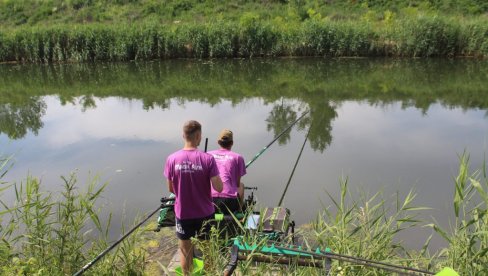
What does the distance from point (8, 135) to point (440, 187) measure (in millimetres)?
7897

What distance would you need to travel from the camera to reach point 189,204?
3244 millimetres

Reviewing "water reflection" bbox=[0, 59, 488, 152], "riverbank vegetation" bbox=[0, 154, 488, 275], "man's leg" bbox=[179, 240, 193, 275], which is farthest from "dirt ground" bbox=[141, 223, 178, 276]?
"water reflection" bbox=[0, 59, 488, 152]

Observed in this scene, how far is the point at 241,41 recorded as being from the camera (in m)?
17.5

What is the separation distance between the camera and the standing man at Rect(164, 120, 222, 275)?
314 centimetres

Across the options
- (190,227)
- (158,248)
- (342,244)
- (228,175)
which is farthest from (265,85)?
(342,244)

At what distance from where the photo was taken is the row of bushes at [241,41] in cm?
1566

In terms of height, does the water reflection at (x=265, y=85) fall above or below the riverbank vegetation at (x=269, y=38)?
below

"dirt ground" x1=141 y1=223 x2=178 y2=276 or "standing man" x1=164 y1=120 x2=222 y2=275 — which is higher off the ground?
"standing man" x1=164 y1=120 x2=222 y2=275

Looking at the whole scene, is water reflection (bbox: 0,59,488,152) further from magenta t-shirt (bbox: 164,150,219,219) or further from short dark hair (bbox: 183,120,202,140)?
short dark hair (bbox: 183,120,202,140)

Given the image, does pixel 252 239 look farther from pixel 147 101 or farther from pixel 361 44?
pixel 361 44

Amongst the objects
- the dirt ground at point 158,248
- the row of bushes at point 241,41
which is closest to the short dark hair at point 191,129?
the dirt ground at point 158,248

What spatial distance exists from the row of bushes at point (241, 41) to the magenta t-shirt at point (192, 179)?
14.3 meters

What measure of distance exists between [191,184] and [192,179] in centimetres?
4

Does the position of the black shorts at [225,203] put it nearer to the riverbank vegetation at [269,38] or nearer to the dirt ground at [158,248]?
the dirt ground at [158,248]
